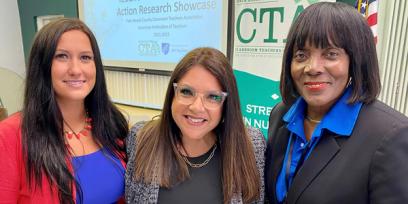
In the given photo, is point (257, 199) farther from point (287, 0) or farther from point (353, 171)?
point (287, 0)

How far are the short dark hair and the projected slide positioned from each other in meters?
2.08

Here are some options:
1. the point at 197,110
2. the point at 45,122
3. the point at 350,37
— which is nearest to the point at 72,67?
the point at 45,122

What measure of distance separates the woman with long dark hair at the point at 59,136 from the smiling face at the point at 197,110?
1.42 ft

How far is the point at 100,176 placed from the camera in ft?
4.50

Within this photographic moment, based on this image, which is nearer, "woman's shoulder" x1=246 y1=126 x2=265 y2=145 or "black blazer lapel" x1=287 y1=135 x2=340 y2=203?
"black blazer lapel" x1=287 y1=135 x2=340 y2=203

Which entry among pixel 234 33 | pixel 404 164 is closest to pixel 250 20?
pixel 234 33

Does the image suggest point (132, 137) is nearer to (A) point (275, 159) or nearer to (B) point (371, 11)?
(A) point (275, 159)

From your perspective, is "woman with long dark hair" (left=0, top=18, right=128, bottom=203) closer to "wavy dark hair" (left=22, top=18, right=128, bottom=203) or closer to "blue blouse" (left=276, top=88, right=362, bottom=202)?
"wavy dark hair" (left=22, top=18, right=128, bottom=203)

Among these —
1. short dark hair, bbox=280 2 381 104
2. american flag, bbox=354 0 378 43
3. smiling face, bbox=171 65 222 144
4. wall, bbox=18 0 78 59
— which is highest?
wall, bbox=18 0 78 59

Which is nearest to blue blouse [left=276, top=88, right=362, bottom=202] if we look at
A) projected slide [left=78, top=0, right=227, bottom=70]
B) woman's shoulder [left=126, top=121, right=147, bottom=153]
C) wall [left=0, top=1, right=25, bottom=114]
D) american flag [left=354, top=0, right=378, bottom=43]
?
woman's shoulder [left=126, top=121, right=147, bottom=153]

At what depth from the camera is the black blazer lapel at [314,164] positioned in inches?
42.5

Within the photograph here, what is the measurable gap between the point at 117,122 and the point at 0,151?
573 millimetres

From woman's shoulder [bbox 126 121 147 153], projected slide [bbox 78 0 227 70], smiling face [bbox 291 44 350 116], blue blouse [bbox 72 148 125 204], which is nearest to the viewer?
smiling face [bbox 291 44 350 116]

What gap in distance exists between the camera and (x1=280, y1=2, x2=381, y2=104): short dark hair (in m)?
1.03
